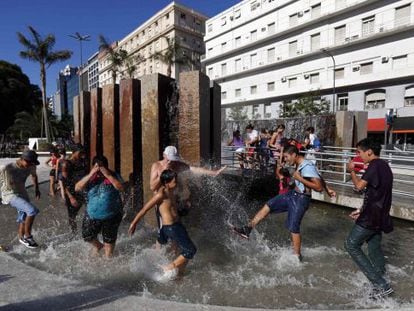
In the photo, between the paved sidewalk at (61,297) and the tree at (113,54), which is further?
the tree at (113,54)

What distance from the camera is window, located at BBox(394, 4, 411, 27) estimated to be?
28969 millimetres

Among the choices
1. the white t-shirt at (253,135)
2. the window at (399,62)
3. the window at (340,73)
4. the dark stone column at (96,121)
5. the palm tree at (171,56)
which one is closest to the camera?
the dark stone column at (96,121)

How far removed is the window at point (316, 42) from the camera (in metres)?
36.4

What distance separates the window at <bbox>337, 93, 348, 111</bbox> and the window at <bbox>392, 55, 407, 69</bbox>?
5.37 metres

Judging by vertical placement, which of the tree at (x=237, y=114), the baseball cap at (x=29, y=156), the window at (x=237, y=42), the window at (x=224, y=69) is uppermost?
the window at (x=237, y=42)

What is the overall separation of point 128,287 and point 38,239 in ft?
9.06

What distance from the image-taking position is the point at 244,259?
17.0ft

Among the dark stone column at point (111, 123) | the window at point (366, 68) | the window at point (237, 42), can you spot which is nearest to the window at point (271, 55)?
the window at point (237, 42)

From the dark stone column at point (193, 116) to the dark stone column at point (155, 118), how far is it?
0.21 metres

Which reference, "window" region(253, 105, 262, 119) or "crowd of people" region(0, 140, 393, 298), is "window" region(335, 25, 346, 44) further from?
"crowd of people" region(0, 140, 393, 298)

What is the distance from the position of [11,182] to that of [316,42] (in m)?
36.6

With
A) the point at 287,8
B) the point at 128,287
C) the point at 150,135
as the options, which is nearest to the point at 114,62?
the point at 287,8

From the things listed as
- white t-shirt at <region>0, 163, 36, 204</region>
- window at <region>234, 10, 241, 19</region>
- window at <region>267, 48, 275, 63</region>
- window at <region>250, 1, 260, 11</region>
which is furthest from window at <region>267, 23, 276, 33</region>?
white t-shirt at <region>0, 163, 36, 204</region>

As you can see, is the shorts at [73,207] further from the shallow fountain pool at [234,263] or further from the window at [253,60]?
the window at [253,60]
